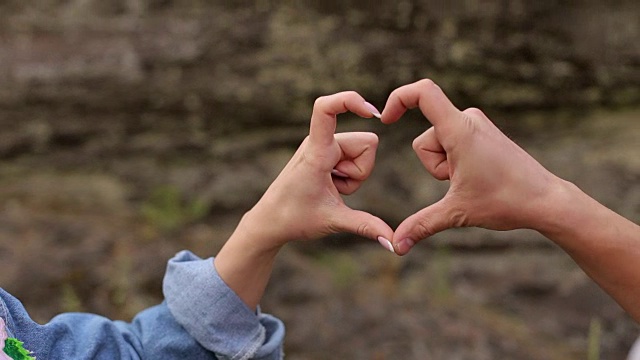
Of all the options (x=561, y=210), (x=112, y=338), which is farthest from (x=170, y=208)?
(x=561, y=210)

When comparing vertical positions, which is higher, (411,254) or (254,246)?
(254,246)

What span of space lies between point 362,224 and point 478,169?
0.52ft

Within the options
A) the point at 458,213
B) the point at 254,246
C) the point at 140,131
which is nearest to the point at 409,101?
the point at 458,213

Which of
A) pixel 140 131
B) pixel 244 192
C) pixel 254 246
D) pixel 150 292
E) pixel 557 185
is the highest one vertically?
pixel 557 185

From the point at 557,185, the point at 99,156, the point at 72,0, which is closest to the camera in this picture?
the point at 557,185

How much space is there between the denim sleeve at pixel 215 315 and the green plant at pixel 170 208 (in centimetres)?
102

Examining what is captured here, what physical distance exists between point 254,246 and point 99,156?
115cm

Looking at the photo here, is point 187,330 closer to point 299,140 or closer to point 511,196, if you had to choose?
point 511,196

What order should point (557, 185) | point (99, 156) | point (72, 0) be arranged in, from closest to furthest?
point (557, 185)
point (72, 0)
point (99, 156)

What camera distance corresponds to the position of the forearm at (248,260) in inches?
39.0

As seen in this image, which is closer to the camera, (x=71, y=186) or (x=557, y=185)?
(x=557, y=185)

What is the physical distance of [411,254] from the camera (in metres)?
2.05

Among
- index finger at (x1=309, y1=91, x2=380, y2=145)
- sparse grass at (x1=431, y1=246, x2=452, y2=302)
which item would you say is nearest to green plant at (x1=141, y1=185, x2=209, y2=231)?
sparse grass at (x1=431, y1=246, x2=452, y2=302)

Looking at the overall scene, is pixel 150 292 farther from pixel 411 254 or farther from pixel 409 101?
pixel 409 101
